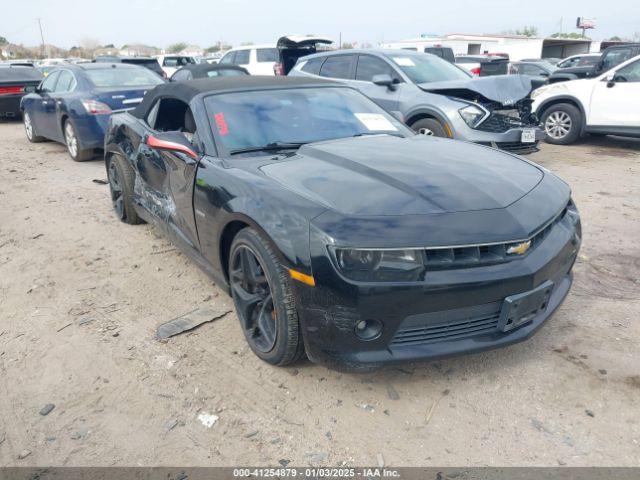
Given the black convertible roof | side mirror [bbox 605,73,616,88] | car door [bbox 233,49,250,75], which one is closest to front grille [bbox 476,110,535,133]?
side mirror [bbox 605,73,616,88]

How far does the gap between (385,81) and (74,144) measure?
15.9 ft

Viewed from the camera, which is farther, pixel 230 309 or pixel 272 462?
pixel 230 309

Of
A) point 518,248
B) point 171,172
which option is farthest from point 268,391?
point 171,172

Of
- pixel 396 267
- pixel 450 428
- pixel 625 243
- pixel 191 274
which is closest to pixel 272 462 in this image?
pixel 450 428

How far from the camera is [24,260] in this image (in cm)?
443

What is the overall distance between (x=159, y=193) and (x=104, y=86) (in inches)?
190

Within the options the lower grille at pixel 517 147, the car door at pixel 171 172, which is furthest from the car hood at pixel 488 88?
the car door at pixel 171 172

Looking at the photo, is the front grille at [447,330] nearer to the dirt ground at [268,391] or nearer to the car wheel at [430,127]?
the dirt ground at [268,391]

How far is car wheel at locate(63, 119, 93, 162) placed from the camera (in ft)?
26.0

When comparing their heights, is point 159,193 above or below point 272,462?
above

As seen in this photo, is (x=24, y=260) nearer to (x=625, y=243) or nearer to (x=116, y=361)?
(x=116, y=361)

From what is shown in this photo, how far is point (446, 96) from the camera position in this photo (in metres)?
7.09

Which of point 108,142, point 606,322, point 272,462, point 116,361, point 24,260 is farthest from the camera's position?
point 108,142

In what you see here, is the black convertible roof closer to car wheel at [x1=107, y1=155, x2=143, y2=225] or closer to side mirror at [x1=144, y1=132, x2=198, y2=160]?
side mirror at [x1=144, y1=132, x2=198, y2=160]
